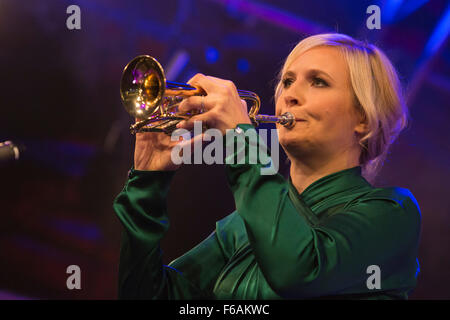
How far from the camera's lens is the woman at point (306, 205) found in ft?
3.77

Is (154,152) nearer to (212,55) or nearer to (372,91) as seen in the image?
(372,91)

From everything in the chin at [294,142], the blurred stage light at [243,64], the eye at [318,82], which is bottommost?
the chin at [294,142]

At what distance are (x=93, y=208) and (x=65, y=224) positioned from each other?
0.27 metres

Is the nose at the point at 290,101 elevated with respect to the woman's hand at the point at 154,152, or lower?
elevated

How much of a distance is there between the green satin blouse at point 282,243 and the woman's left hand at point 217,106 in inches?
2.4

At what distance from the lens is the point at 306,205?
1.57 m

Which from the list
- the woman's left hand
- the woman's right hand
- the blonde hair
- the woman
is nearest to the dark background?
the blonde hair

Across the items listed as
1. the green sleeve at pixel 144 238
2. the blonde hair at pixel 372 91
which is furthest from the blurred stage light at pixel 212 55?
the green sleeve at pixel 144 238

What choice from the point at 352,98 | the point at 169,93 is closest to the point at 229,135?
the point at 169,93

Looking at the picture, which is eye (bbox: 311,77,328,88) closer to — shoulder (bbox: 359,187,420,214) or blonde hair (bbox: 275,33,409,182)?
blonde hair (bbox: 275,33,409,182)

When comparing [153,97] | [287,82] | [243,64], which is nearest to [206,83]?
[153,97]

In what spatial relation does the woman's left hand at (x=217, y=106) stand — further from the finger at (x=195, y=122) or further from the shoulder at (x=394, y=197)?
the shoulder at (x=394, y=197)

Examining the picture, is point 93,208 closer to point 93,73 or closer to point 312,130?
point 93,73

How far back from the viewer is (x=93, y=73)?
12.3 feet
